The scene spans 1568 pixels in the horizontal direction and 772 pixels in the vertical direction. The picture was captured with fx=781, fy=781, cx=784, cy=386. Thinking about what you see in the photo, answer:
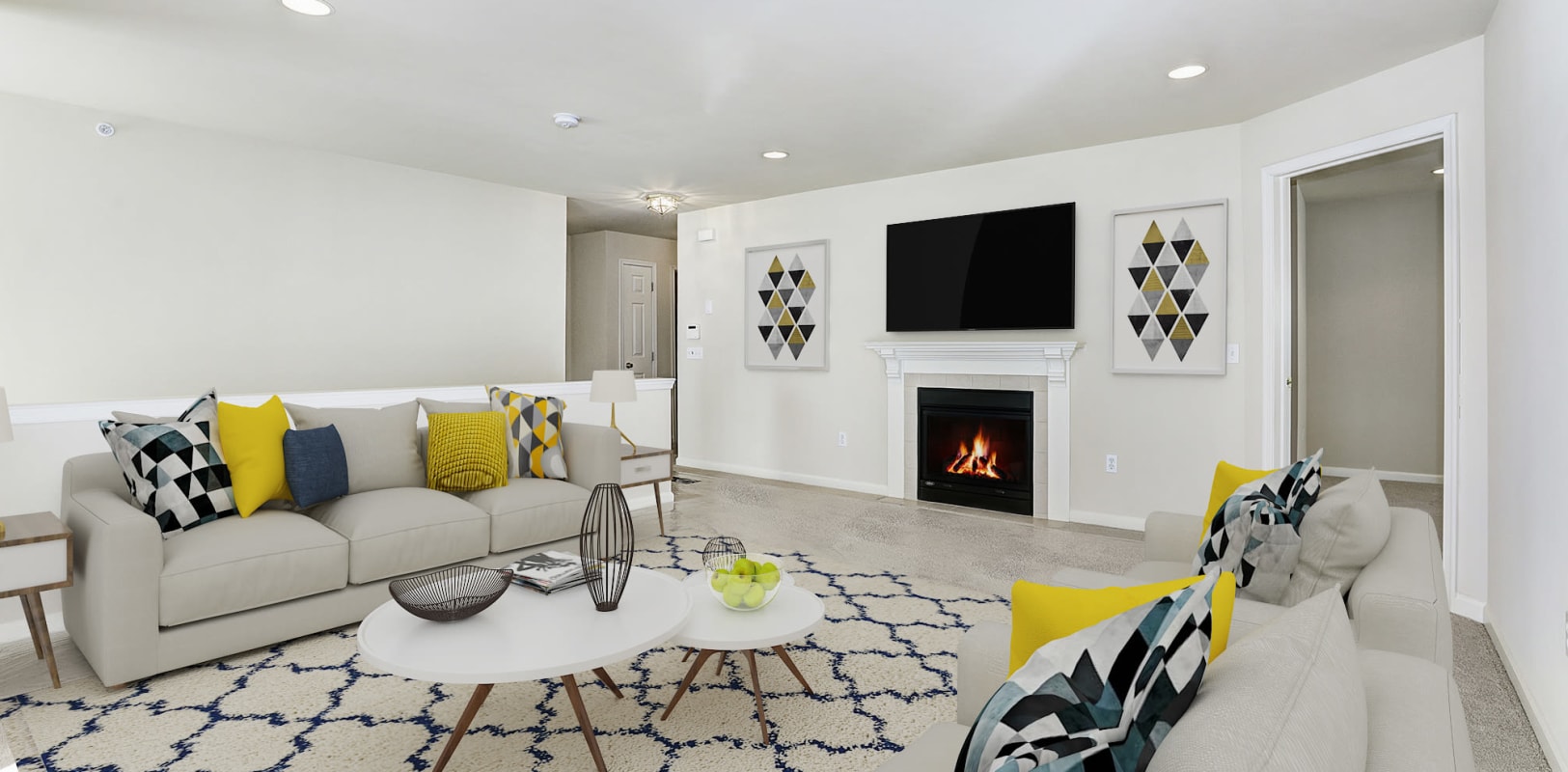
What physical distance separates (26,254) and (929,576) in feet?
15.8

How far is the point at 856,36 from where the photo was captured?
322 cm

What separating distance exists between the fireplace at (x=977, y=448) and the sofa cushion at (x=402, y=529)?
3.24 m

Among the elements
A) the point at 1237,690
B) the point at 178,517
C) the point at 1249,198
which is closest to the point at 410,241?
the point at 178,517

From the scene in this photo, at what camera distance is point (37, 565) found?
245cm

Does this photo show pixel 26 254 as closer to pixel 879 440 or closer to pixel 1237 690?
pixel 879 440

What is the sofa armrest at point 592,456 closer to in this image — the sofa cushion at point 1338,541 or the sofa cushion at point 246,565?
the sofa cushion at point 246,565

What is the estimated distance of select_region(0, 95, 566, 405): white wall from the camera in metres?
4.04

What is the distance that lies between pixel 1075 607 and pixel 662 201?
5.62 m

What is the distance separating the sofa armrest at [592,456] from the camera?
4012mm

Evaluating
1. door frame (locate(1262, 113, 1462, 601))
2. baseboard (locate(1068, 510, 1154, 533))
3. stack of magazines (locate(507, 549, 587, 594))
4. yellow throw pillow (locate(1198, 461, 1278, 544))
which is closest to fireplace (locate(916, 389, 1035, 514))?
baseboard (locate(1068, 510, 1154, 533))

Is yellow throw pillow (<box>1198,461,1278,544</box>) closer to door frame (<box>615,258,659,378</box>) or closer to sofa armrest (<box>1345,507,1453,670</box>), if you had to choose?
sofa armrest (<box>1345,507,1453,670</box>)

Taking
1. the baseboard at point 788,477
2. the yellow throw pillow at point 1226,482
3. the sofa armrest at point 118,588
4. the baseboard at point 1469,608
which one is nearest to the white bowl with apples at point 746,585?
the yellow throw pillow at point 1226,482

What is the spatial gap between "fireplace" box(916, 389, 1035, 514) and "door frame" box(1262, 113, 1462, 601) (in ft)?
4.62

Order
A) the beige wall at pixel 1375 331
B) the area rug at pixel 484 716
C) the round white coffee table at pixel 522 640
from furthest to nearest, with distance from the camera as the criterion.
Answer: the beige wall at pixel 1375 331
the area rug at pixel 484 716
the round white coffee table at pixel 522 640
